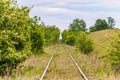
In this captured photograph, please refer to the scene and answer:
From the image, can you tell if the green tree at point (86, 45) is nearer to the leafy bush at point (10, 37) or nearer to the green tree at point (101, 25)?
the leafy bush at point (10, 37)

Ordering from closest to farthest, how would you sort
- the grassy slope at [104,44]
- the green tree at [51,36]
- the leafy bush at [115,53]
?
the leafy bush at [115,53] → the grassy slope at [104,44] → the green tree at [51,36]

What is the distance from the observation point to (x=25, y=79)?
41.7 ft

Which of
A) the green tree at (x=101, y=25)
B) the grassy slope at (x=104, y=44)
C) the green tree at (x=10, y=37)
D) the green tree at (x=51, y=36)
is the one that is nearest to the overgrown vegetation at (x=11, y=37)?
the green tree at (x=10, y=37)

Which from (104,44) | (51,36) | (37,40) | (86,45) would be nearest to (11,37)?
(37,40)

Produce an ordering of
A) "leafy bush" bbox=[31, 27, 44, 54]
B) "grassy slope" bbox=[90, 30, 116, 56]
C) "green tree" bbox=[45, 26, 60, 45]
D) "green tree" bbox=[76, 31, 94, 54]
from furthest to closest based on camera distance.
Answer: "green tree" bbox=[45, 26, 60, 45], "green tree" bbox=[76, 31, 94, 54], "leafy bush" bbox=[31, 27, 44, 54], "grassy slope" bbox=[90, 30, 116, 56]

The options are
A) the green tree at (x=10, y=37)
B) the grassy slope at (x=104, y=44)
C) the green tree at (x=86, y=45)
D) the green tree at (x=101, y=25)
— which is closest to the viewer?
the green tree at (x=10, y=37)

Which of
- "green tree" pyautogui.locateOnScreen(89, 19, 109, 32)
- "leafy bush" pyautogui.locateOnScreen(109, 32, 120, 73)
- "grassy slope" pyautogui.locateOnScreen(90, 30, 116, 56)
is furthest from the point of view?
"green tree" pyautogui.locateOnScreen(89, 19, 109, 32)

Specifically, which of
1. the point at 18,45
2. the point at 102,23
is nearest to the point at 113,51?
the point at 18,45

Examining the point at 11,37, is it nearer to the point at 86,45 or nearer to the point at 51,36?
the point at 86,45

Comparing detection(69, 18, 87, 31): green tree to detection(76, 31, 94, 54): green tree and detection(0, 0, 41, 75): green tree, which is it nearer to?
detection(76, 31, 94, 54): green tree

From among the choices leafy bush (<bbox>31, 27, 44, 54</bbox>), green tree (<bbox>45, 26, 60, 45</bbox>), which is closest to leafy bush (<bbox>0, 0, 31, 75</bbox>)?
leafy bush (<bbox>31, 27, 44, 54</bbox>)

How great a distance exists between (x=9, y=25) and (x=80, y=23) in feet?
550

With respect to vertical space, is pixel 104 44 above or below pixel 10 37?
below

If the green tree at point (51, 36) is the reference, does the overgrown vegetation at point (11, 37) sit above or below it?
above
